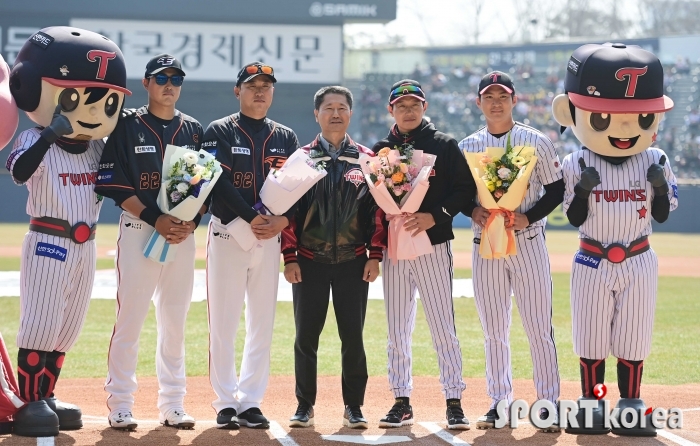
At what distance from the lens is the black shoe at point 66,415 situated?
5668 mm

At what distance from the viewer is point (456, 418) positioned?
226 inches

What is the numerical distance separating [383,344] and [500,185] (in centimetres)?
480

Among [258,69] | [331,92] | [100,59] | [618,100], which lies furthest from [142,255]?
[618,100]

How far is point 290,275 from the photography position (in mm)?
5840

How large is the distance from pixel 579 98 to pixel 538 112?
29775 mm

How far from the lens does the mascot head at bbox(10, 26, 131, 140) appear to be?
562 centimetres

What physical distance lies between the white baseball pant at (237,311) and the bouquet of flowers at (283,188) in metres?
0.09

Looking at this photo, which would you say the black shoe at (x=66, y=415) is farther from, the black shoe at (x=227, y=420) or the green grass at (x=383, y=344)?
the green grass at (x=383, y=344)

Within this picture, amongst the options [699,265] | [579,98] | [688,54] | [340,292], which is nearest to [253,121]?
[340,292]

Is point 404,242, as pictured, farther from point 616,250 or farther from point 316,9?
point 316,9

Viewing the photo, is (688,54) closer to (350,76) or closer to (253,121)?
(350,76)

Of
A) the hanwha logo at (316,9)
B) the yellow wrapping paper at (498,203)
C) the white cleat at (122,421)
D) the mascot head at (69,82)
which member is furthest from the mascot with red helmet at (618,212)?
the hanwha logo at (316,9)

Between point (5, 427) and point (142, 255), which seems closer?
point (5, 427)

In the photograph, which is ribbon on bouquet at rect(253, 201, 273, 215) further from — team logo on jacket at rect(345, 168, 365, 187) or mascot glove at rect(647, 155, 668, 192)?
mascot glove at rect(647, 155, 668, 192)
